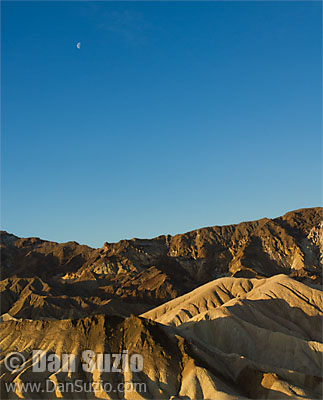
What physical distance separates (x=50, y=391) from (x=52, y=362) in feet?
14.3

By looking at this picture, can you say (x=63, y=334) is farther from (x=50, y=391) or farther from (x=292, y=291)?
(x=292, y=291)

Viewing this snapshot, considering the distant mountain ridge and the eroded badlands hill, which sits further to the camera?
the eroded badlands hill

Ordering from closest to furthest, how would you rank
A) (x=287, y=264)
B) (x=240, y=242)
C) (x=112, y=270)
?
(x=287, y=264) < (x=112, y=270) < (x=240, y=242)

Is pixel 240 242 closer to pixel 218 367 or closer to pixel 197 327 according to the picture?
pixel 197 327

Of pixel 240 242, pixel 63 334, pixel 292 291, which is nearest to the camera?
pixel 63 334

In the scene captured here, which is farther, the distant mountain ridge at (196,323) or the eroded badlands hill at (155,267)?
the eroded badlands hill at (155,267)

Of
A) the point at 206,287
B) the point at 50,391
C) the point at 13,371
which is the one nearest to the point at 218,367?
the point at 50,391

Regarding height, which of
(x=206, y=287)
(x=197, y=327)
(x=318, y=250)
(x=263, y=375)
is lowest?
(x=263, y=375)

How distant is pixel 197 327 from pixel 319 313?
2442 cm

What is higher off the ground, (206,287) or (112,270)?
(112,270)

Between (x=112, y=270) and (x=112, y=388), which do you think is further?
(x=112, y=270)

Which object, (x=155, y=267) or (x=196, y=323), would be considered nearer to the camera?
(x=196, y=323)

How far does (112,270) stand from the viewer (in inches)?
6791

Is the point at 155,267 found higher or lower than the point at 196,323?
higher
